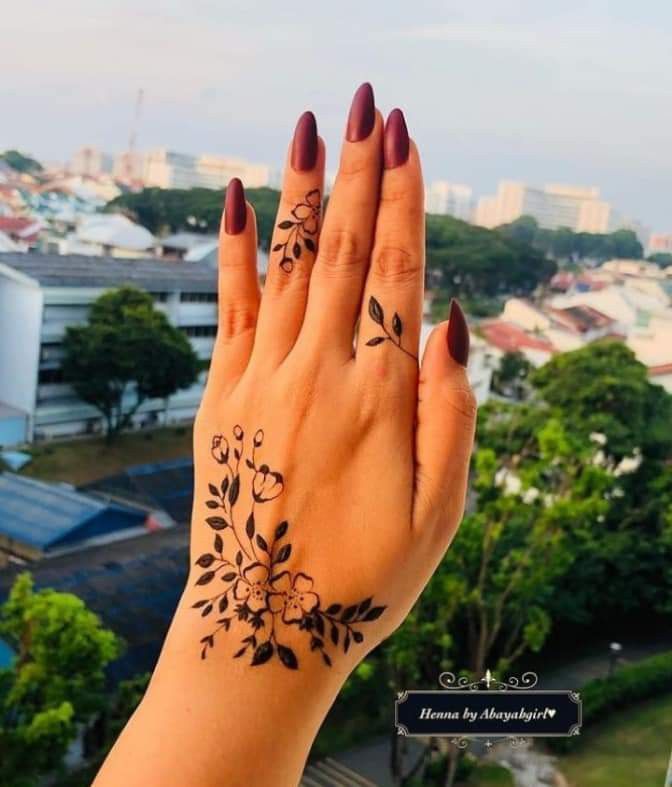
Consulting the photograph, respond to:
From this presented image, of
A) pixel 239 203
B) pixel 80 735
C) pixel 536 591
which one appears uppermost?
pixel 239 203

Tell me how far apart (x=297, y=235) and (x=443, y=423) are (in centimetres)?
11

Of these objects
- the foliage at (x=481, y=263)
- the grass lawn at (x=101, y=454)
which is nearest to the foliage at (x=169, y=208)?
the foliage at (x=481, y=263)

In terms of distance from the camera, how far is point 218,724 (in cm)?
37

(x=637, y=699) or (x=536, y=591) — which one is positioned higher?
(x=536, y=591)

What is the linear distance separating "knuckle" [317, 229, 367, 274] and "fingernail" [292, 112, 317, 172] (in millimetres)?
39

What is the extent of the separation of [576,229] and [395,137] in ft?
4.98

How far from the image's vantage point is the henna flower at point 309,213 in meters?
0.42

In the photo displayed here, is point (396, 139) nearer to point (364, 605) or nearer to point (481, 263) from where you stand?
point (364, 605)

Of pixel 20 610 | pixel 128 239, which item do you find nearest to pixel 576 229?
pixel 128 239

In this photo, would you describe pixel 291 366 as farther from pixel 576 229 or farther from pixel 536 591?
pixel 536 591

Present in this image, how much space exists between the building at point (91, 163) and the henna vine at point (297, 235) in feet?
4.40

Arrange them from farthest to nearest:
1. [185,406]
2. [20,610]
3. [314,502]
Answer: [185,406]
[20,610]
[314,502]

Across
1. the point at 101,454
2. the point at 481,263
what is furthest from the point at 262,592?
the point at 101,454

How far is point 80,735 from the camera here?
169 centimetres
